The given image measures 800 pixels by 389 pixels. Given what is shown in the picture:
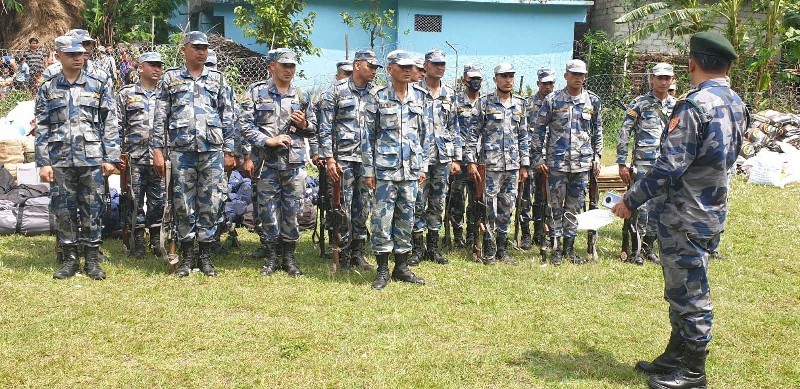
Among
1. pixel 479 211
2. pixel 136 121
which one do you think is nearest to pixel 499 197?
pixel 479 211

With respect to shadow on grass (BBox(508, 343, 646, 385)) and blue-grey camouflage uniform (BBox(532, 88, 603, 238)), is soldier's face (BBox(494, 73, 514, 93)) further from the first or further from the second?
shadow on grass (BBox(508, 343, 646, 385))

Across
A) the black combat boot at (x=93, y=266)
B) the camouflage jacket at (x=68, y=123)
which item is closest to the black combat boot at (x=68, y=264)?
the black combat boot at (x=93, y=266)

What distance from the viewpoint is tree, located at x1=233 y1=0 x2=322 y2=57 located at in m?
16.8

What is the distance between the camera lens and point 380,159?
679 centimetres

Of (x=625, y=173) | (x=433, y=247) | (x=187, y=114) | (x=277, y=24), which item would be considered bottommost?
(x=433, y=247)

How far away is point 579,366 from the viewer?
16.9 feet

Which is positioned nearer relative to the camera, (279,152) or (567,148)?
(279,152)

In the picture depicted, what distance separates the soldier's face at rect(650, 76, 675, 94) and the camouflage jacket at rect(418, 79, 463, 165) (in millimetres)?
2216

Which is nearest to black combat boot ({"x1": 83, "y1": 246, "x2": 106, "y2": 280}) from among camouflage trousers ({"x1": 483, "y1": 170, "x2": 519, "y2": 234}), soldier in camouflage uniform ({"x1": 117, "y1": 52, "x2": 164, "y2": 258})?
soldier in camouflage uniform ({"x1": 117, "y1": 52, "x2": 164, "y2": 258})

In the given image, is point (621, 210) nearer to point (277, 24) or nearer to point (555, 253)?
point (555, 253)

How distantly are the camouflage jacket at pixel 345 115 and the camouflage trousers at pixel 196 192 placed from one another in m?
1.17

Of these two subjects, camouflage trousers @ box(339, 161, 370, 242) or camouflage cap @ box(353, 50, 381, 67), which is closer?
camouflage cap @ box(353, 50, 381, 67)

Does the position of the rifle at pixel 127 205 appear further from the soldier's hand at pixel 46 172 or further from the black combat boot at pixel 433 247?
the black combat boot at pixel 433 247

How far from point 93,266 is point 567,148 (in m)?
4.90
